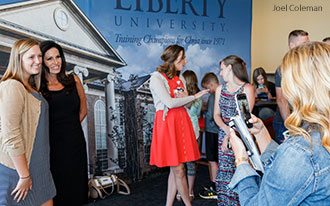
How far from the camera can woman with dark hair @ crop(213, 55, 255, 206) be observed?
2.49 metres

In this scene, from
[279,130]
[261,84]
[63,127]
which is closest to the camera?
[63,127]

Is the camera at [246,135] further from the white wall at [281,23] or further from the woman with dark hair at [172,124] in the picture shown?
the white wall at [281,23]

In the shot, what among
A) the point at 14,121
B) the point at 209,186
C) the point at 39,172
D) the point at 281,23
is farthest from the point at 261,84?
the point at 14,121

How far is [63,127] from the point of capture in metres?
2.25

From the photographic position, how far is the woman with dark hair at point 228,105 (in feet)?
8.18

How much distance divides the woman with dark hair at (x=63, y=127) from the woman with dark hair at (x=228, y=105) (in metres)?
1.19

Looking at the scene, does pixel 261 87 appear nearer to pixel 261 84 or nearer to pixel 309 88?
pixel 261 84

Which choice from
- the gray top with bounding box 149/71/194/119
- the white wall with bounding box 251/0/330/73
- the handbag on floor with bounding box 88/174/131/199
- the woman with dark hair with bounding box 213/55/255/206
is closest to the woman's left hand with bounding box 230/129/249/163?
the woman with dark hair with bounding box 213/55/255/206

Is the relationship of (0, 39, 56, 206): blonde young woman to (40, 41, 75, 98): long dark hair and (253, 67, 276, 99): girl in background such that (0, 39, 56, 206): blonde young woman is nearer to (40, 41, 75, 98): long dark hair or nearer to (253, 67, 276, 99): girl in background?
(40, 41, 75, 98): long dark hair

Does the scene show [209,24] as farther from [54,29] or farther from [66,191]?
[66,191]

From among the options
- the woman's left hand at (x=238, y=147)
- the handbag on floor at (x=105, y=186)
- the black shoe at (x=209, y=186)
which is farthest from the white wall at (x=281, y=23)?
the woman's left hand at (x=238, y=147)

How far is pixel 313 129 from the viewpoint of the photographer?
952 mm

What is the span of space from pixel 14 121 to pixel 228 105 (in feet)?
5.35

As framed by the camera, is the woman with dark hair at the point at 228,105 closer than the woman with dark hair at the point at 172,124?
Yes
